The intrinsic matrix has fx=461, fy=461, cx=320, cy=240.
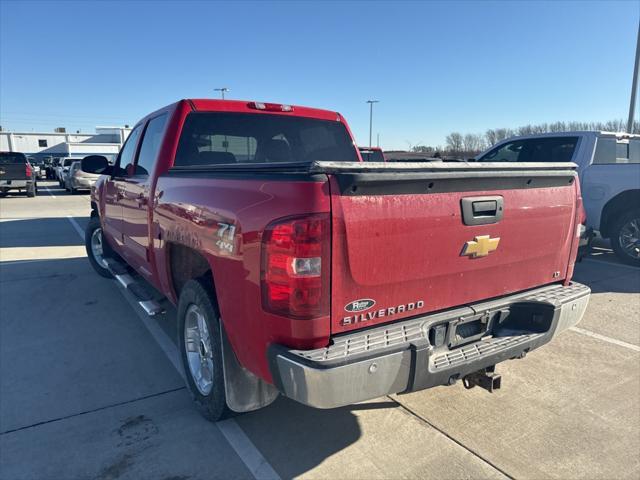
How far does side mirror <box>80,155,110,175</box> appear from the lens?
5184mm

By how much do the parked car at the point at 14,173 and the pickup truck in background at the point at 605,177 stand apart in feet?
67.5

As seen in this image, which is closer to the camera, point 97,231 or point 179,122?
point 179,122

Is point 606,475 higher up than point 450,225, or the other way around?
point 450,225

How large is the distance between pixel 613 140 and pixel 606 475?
6713 millimetres

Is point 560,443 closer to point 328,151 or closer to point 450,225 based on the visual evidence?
point 450,225

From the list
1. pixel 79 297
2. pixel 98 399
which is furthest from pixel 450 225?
pixel 79 297

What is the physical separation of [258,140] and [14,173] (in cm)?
2052

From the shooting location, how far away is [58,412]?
3.19 meters

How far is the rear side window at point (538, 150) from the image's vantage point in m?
7.55

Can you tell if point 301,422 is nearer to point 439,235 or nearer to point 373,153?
point 439,235

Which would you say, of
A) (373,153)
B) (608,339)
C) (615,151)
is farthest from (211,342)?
(373,153)

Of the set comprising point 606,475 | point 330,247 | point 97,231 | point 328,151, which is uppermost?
point 328,151

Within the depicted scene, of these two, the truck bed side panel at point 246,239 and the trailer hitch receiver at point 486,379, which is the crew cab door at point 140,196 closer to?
the truck bed side panel at point 246,239

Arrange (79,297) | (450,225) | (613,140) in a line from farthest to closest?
(613,140)
(79,297)
(450,225)
